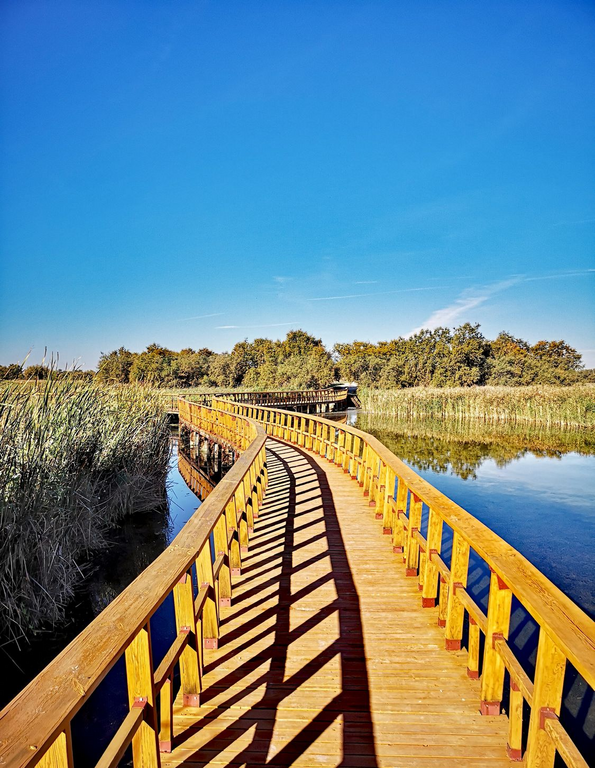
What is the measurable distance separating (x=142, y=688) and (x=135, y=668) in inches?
3.6

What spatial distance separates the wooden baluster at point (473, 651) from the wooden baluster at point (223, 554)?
70.1 inches

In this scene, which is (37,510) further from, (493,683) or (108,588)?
(493,683)

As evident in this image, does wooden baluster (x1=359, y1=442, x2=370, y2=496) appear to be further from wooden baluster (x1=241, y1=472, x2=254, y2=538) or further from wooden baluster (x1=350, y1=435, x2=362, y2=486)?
wooden baluster (x1=241, y1=472, x2=254, y2=538)

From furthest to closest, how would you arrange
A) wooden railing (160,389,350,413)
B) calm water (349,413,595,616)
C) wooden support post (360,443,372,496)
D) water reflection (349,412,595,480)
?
wooden railing (160,389,350,413) → water reflection (349,412,595,480) → calm water (349,413,595,616) → wooden support post (360,443,372,496)

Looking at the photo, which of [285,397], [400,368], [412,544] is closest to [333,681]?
[412,544]

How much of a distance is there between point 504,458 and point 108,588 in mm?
15272

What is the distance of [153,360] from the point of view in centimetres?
7062

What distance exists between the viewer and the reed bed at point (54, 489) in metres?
5.12

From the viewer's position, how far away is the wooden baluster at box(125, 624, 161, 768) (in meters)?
1.78

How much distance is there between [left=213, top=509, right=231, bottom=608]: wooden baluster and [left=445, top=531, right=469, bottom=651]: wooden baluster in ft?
5.40

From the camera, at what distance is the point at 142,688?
180 centimetres

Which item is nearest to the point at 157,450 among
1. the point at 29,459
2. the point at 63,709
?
the point at 29,459

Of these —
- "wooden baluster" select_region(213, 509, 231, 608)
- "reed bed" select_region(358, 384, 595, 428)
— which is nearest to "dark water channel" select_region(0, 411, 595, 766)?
"wooden baluster" select_region(213, 509, 231, 608)

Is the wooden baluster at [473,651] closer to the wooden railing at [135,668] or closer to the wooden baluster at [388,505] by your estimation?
A: the wooden railing at [135,668]
